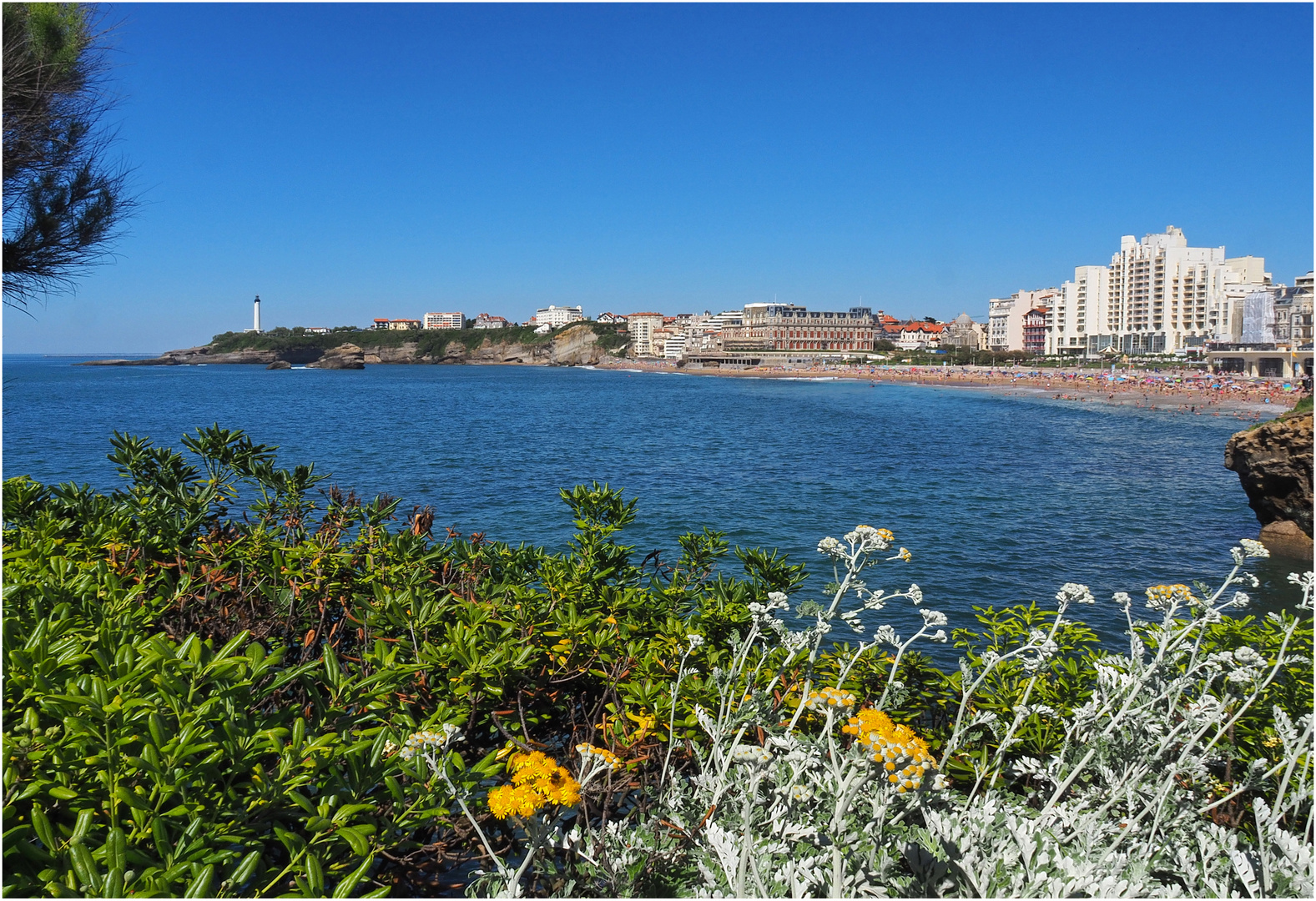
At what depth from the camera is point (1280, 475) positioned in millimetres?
16688

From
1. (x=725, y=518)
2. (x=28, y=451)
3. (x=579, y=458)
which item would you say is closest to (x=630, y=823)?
(x=725, y=518)

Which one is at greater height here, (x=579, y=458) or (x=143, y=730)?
(x=143, y=730)

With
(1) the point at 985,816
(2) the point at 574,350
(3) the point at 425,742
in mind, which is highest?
(2) the point at 574,350

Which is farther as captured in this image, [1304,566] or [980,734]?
[1304,566]

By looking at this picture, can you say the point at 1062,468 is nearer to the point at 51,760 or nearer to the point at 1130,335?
the point at 51,760

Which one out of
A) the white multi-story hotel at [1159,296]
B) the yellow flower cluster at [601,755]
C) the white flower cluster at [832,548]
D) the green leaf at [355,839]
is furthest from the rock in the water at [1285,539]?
the white multi-story hotel at [1159,296]

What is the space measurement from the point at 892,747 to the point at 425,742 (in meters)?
1.21

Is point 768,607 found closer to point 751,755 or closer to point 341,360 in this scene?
point 751,755

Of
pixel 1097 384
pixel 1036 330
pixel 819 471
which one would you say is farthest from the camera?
pixel 1036 330

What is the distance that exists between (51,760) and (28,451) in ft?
124

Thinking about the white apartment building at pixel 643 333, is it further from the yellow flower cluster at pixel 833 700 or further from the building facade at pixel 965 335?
the yellow flower cluster at pixel 833 700

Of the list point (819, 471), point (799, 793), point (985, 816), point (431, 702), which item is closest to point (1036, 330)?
point (819, 471)

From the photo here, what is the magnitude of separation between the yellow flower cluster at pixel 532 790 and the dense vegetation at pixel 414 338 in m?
180

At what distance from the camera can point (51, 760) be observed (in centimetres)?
200
